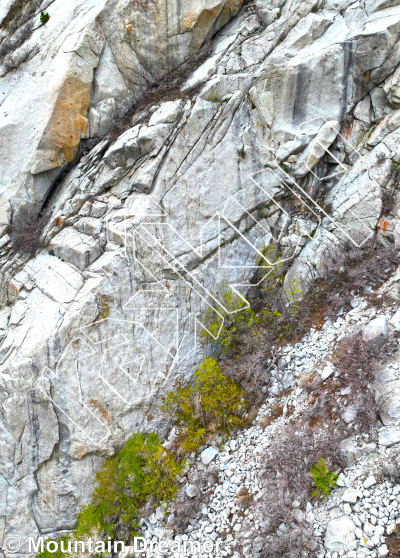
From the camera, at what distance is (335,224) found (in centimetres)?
796

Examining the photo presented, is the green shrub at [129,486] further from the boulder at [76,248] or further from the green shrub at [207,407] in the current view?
the boulder at [76,248]

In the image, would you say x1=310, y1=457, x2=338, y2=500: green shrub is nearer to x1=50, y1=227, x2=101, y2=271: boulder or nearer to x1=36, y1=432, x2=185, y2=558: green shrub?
x1=36, y1=432, x2=185, y2=558: green shrub

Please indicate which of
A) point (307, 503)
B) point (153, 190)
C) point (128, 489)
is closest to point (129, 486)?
point (128, 489)

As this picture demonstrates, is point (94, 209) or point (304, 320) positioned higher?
point (94, 209)

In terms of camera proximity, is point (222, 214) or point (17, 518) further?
point (222, 214)

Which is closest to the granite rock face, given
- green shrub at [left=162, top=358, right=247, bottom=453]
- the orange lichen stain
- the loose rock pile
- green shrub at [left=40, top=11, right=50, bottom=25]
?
the orange lichen stain

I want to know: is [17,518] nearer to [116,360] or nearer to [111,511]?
[111,511]

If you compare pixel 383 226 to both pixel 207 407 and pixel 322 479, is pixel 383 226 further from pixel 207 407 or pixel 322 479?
pixel 207 407

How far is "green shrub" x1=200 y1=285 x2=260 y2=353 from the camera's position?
25.6ft

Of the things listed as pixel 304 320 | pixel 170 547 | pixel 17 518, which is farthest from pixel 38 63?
pixel 170 547

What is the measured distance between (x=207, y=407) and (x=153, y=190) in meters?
4.66

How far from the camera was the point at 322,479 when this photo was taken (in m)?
5.21

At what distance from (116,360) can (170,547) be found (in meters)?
3.40

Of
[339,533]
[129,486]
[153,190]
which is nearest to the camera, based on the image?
[339,533]
